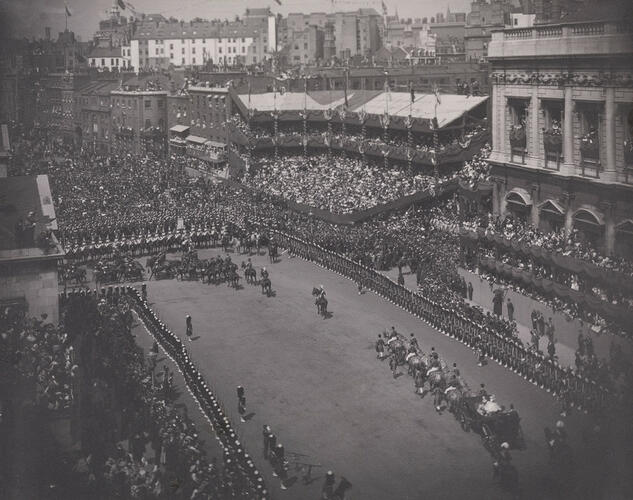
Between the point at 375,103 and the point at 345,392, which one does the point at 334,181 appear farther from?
the point at 345,392

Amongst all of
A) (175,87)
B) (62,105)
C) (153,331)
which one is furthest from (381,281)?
(62,105)

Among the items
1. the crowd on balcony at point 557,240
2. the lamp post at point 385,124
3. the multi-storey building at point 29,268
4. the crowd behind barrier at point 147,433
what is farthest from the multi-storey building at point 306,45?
the multi-storey building at point 29,268

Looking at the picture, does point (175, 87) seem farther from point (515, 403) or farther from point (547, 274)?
point (515, 403)

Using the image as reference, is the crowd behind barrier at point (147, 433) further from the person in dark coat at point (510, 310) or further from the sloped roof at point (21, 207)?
the person in dark coat at point (510, 310)

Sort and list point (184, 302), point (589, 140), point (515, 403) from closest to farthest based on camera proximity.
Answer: point (515, 403)
point (589, 140)
point (184, 302)

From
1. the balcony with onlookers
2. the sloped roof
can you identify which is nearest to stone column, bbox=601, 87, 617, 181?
the balcony with onlookers

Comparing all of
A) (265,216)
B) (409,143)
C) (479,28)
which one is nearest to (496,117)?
(409,143)
